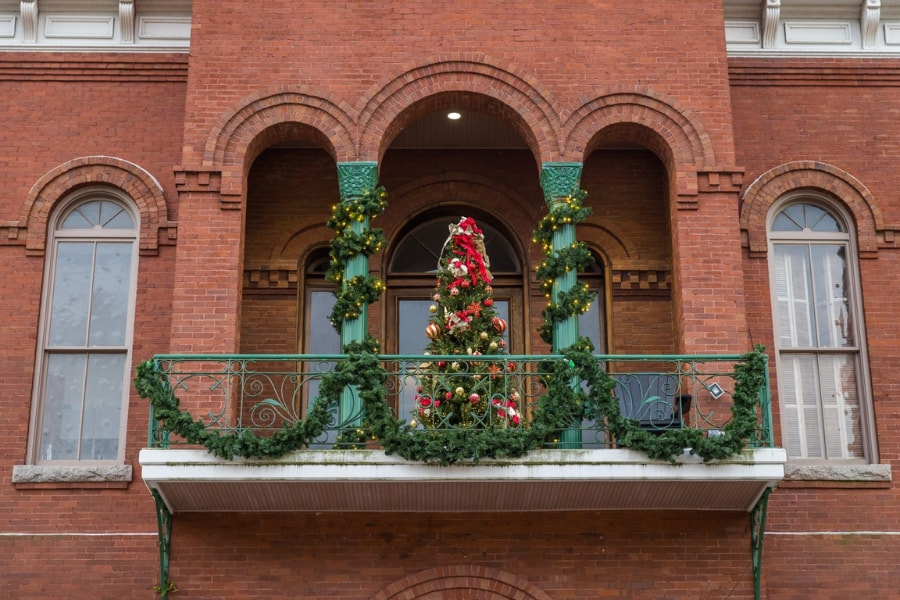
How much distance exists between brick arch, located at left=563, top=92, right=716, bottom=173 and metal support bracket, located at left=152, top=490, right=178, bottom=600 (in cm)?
533

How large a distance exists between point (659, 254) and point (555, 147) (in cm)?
208

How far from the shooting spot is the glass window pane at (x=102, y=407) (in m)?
13.6

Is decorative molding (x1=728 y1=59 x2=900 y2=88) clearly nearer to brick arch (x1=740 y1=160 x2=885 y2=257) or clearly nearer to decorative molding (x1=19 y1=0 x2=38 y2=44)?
brick arch (x1=740 y1=160 x2=885 y2=257)

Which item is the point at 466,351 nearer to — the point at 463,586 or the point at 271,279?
the point at 463,586

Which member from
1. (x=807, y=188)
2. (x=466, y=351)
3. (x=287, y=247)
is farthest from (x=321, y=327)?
(x=807, y=188)

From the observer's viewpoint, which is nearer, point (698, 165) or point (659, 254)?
point (698, 165)

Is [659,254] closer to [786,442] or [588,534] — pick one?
[786,442]

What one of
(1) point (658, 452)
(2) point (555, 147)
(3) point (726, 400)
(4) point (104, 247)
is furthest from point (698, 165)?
(4) point (104, 247)

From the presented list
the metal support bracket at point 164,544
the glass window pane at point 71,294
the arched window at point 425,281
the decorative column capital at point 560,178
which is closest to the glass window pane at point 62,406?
the glass window pane at point 71,294

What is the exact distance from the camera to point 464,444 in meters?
11.6

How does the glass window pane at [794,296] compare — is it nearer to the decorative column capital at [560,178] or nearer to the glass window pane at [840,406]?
the glass window pane at [840,406]

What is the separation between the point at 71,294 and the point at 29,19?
3.19 m

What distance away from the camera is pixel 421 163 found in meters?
15.1

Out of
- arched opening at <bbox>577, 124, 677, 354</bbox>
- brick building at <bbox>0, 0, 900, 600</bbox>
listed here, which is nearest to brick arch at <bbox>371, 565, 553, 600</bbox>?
brick building at <bbox>0, 0, 900, 600</bbox>
